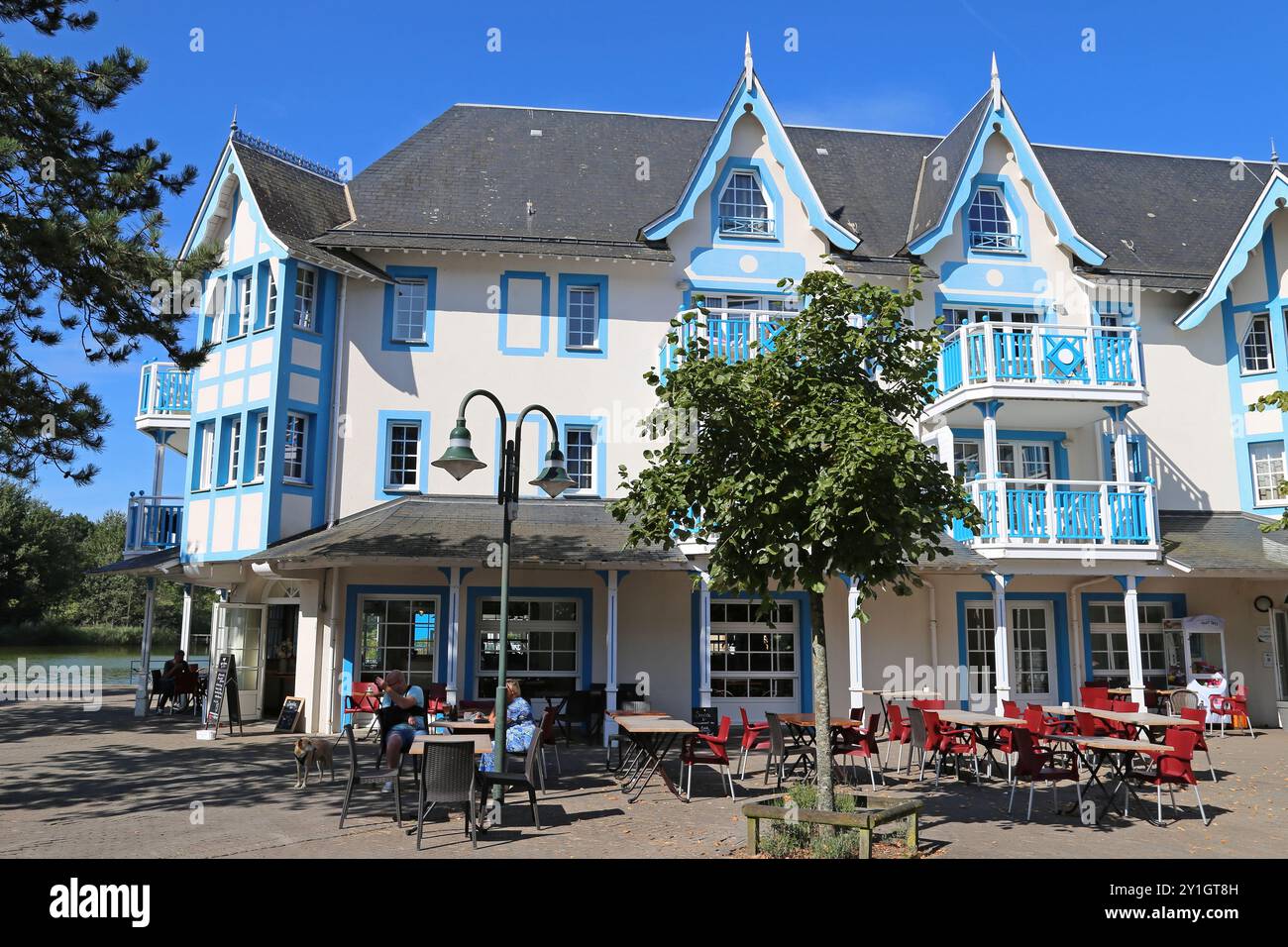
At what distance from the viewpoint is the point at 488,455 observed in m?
17.7

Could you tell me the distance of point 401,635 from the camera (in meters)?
16.9

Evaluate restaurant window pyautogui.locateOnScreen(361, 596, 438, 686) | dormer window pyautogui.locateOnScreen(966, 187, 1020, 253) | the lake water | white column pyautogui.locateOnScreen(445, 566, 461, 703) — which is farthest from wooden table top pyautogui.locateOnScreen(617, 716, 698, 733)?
the lake water

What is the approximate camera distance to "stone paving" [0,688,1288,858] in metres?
8.24

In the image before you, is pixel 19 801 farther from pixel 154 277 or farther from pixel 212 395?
pixel 212 395

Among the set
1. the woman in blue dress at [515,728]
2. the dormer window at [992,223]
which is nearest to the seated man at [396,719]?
the woman in blue dress at [515,728]

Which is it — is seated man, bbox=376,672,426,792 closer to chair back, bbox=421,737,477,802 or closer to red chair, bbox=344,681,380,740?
chair back, bbox=421,737,477,802

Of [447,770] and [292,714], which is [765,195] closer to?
[292,714]

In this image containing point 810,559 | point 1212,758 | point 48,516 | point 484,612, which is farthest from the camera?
point 48,516

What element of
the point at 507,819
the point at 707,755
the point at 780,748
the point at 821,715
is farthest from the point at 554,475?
the point at 780,748

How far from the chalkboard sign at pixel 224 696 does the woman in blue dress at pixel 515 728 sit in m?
7.61

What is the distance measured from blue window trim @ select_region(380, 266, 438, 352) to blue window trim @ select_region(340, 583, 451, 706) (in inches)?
170

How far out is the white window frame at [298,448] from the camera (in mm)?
17141
